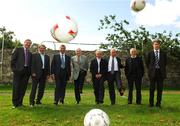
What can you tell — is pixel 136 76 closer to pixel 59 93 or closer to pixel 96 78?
pixel 96 78

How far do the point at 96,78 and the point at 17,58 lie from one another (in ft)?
8.88

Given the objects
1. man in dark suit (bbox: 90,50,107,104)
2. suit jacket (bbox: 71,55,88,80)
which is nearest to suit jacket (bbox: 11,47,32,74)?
suit jacket (bbox: 71,55,88,80)

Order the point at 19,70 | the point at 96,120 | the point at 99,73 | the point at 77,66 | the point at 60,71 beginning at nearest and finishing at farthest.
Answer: the point at 96,120
the point at 19,70
the point at 60,71
the point at 99,73
the point at 77,66

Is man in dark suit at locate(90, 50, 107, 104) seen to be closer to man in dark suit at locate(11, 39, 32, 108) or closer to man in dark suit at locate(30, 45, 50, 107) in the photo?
man in dark suit at locate(30, 45, 50, 107)

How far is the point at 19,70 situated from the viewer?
1273cm

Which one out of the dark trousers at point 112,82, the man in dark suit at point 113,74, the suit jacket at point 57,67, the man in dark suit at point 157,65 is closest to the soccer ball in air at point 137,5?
the man in dark suit at point 157,65

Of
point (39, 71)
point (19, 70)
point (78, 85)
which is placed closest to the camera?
point (19, 70)

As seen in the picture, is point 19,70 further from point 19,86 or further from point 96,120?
point 96,120

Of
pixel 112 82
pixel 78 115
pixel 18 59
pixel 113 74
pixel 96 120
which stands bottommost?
pixel 78 115

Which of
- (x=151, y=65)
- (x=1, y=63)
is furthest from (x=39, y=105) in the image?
(x=1, y=63)

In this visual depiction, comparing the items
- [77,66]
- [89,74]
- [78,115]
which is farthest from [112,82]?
[89,74]

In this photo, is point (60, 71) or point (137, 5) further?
point (60, 71)

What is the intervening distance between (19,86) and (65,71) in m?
1.58

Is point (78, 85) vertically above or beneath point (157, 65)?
beneath
